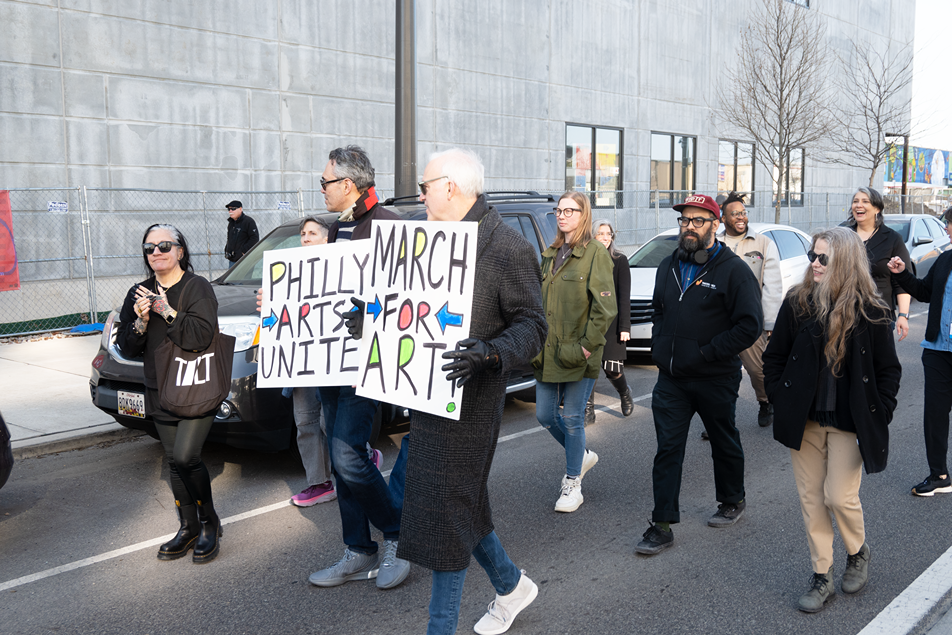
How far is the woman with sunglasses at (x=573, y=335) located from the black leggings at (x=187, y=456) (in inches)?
81.5

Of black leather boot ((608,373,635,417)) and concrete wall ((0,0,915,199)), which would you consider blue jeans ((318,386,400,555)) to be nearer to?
black leather boot ((608,373,635,417))

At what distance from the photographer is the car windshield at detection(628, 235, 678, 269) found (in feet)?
38.0

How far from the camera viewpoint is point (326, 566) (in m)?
4.54

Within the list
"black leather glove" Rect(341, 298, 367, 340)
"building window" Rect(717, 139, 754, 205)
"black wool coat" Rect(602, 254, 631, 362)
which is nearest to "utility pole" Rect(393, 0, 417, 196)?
"black wool coat" Rect(602, 254, 631, 362)

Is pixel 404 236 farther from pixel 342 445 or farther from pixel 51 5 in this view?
pixel 51 5

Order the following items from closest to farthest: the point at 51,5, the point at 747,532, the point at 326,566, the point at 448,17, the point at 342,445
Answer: the point at 342,445 → the point at 326,566 → the point at 747,532 → the point at 51,5 → the point at 448,17

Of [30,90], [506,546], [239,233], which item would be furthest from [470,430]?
[30,90]

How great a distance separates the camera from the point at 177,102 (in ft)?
47.1

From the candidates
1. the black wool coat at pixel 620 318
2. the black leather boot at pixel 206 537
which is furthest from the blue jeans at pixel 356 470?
the black wool coat at pixel 620 318

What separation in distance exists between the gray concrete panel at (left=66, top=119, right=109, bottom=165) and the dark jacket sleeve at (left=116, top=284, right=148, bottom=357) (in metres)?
10.3


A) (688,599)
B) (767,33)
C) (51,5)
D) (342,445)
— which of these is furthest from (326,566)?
(767,33)

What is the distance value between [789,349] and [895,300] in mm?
4037

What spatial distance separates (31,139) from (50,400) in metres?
6.38

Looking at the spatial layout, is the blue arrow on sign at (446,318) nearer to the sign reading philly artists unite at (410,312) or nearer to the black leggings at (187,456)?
the sign reading philly artists unite at (410,312)
